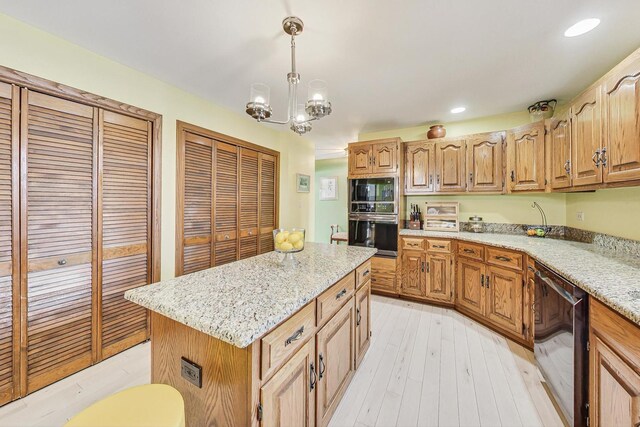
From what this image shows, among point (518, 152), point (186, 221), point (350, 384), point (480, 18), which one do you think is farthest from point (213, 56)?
point (518, 152)

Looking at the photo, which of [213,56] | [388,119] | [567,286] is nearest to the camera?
[567,286]

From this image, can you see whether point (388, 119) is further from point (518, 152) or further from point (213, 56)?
point (213, 56)

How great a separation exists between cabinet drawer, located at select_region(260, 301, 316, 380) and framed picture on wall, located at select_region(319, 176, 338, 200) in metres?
4.88

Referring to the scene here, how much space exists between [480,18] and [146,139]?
2.83m

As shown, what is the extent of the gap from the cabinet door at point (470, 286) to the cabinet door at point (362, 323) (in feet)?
4.61

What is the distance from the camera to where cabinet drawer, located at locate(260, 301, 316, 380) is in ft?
2.92

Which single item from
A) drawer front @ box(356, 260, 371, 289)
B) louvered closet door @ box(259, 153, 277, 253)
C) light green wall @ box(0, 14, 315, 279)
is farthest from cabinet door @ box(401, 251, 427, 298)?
louvered closet door @ box(259, 153, 277, 253)

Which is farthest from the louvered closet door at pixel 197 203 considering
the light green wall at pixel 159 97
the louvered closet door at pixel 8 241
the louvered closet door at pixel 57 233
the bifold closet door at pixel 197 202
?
the louvered closet door at pixel 8 241

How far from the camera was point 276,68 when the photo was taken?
84.7 inches

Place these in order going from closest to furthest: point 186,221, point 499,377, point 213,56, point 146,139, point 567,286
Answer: point 567,286
point 499,377
point 213,56
point 146,139
point 186,221

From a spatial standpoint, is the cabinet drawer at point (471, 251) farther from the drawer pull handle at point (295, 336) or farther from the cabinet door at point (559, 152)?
the drawer pull handle at point (295, 336)

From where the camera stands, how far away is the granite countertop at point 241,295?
2.71 ft

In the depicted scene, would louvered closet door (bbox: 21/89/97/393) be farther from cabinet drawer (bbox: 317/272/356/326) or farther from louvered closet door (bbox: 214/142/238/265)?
cabinet drawer (bbox: 317/272/356/326)

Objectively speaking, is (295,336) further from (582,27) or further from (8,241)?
(582,27)
